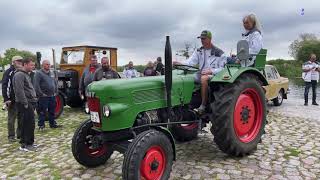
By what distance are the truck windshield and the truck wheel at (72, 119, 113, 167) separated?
24.4 ft

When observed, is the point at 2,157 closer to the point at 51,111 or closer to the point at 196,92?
the point at 51,111

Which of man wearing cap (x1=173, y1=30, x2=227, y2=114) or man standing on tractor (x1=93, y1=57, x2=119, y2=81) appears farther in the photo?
man standing on tractor (x1=93, y1=57, x2=119, y2=81)

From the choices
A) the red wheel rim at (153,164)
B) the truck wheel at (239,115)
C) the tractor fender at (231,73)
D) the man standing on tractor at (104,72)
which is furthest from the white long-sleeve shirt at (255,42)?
the man standing on tractor at (104,72)

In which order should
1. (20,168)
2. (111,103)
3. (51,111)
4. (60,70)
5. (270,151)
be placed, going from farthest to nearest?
(60,70), (51,111), (270,151), (20,168), (111,103)

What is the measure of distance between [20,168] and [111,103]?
2280mm

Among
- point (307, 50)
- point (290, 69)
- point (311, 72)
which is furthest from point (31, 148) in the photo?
point (307, 50)

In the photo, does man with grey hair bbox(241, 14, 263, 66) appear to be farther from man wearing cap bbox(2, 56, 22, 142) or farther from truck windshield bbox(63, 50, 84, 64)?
truck windshield bbox(63, 50, 84, 64)

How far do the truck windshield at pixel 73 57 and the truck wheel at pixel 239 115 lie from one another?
25.3 feet

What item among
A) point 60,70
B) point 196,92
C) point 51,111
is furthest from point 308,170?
point 60,70

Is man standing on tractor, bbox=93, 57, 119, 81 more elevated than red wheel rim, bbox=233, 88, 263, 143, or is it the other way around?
man standing on tractor, bbox=93, 57, 119, 81

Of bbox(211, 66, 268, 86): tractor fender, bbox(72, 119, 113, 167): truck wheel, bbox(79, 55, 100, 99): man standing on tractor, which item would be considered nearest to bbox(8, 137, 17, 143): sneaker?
bbox(79, 55, 100, 99): man standing on tractor

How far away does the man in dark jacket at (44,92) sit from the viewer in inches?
351

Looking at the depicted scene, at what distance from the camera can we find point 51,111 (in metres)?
9.12

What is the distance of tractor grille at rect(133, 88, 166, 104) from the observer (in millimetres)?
4752
